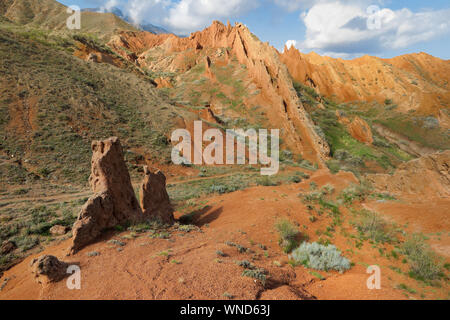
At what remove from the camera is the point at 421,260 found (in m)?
6.96

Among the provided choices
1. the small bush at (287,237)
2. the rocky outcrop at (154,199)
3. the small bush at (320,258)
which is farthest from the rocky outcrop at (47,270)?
the small bush at (287,237)

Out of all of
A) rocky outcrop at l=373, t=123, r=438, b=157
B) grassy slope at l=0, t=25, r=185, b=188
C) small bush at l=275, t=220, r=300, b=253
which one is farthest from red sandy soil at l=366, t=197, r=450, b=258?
rocky outcrop at l=373, t=123, r=438, b=157

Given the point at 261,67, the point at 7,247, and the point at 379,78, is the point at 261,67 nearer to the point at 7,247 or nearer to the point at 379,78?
the point at 7,247

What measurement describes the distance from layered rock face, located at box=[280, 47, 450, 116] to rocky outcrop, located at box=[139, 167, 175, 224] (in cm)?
4946

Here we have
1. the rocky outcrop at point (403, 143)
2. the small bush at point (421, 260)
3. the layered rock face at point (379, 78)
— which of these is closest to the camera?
the small bush at point (421, 260)

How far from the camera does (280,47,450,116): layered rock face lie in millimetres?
46438

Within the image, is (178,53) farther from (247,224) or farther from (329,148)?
(247,224)

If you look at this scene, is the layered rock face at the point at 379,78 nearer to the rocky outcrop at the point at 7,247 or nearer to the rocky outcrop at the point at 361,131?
the rocky outcrop at the point at 361,131

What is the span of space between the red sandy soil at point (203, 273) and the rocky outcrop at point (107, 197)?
0.63 metres

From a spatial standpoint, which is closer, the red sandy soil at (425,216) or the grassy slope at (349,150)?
the red sandy soil at (425,216)

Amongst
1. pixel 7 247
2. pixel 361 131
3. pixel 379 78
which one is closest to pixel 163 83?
pixel 361 131

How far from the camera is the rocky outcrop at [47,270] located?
4824 millimetres

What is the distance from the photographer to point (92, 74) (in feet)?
95.2

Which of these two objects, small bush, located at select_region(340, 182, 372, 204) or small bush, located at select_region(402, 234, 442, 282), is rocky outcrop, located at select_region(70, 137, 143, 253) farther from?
small bush, located at select_region(340, 182, 372, 204)
